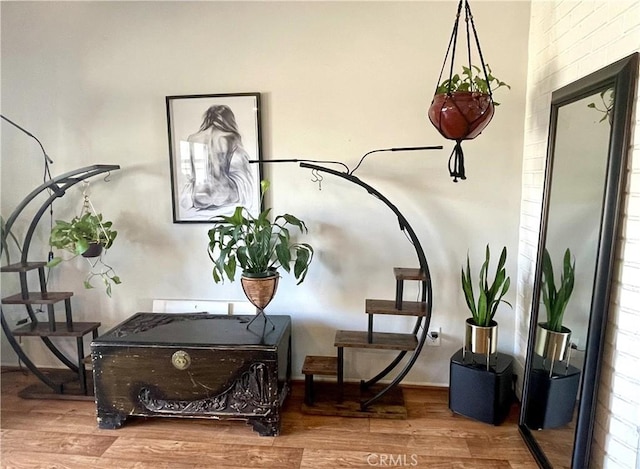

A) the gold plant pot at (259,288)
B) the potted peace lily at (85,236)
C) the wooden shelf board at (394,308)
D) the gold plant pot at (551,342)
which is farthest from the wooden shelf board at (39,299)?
the gold plant pot at (551,342)

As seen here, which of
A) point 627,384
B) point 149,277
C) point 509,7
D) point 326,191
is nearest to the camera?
point 627,384

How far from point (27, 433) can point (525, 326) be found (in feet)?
8.54

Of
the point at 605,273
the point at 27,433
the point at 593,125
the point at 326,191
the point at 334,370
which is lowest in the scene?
the point at 27,433

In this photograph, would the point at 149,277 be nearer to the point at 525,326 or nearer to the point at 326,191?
the point at 326,191

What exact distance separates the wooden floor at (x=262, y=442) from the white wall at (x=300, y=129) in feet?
1.42

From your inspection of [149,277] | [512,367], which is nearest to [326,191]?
[149,277]

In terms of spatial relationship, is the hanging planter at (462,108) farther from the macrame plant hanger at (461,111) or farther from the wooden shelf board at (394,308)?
the wooden shelf board at (394,308)

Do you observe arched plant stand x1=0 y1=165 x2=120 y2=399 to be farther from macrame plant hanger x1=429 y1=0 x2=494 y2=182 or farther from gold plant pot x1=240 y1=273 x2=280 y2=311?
macrame plant hanger x1=429 y1=0 x2=494 y2=182

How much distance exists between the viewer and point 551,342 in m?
1.85

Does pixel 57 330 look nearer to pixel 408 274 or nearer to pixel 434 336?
pixel 408 274

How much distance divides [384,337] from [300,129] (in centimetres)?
123

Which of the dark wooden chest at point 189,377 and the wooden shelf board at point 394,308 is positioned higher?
the wooden shelf board at point 394,308

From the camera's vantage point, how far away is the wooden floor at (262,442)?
190 centimetres

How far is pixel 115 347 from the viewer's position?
6.85ft
